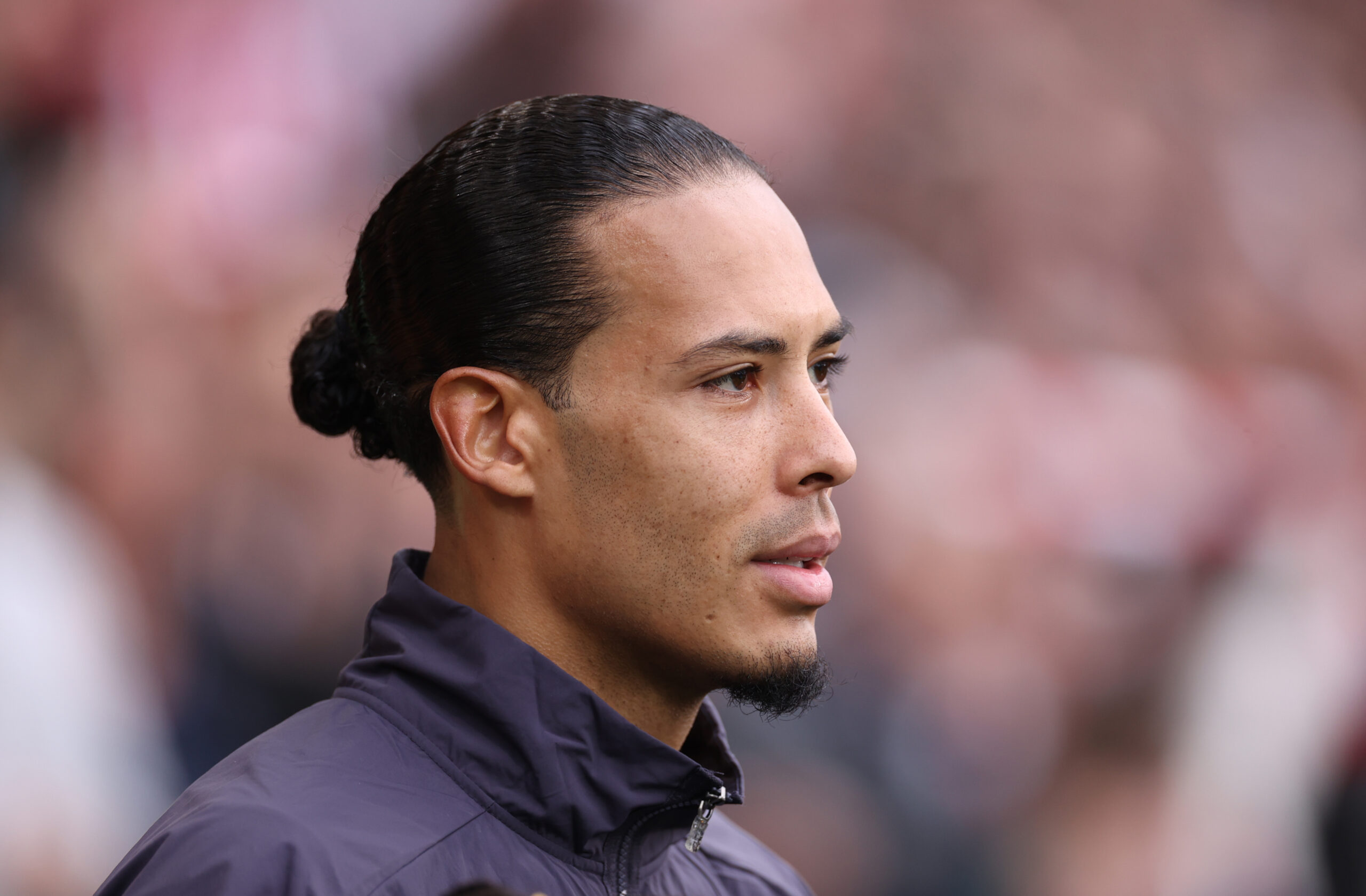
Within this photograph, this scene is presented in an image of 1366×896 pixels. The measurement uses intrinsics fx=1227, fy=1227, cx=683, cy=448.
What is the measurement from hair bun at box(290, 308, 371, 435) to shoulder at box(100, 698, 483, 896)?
17.4 inches

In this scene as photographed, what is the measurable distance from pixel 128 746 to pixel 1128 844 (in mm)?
2388

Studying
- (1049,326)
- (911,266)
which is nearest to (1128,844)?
(1049,326)

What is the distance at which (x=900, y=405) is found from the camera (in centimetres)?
316

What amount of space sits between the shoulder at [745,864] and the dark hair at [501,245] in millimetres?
629

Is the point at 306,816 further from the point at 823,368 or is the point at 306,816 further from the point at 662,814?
the point at 823,368

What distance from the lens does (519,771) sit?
1.27 m

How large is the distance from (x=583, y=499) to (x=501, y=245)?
1.04 feet

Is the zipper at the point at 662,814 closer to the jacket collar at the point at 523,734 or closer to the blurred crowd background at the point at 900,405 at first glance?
the jacket collar at the point at 523,734

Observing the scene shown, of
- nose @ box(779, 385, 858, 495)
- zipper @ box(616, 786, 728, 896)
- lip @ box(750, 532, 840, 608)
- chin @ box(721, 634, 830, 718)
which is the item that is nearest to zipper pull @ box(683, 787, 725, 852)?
zipper @ box(616, 786, 728, 896)

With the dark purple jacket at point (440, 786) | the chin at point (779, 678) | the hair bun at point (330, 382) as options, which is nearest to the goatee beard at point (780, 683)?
the chin at point (779, 678)

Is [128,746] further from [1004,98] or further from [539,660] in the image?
[1004,98]

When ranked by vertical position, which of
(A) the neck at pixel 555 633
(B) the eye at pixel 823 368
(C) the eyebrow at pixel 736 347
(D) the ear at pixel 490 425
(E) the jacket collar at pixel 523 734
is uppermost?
(B) the eye at pixel 823 368

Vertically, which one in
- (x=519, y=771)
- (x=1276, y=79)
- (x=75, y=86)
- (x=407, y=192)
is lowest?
(x=519, y=771)

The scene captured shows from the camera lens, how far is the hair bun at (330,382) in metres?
1.63
